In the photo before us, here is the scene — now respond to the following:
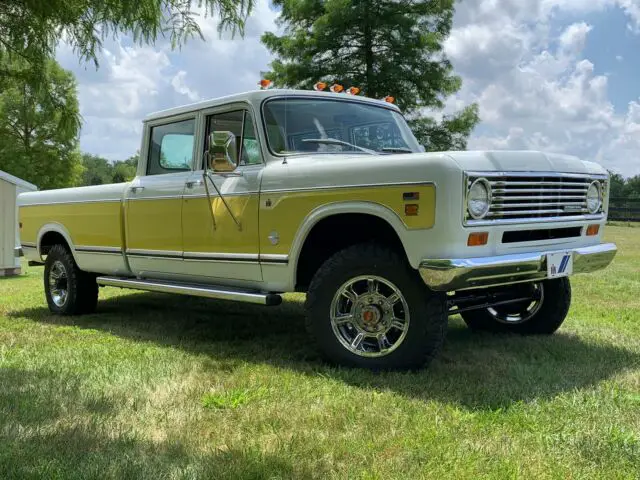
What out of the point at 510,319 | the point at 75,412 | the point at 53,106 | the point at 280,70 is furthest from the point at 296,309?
the point at 280,70

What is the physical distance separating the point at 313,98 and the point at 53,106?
9.35 ft

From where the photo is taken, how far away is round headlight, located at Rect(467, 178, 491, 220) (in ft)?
12.9

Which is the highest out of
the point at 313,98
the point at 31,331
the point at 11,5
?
the point at 11,5

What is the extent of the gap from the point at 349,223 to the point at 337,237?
252mm

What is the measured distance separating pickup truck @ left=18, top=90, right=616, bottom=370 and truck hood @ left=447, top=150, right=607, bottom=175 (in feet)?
0.05

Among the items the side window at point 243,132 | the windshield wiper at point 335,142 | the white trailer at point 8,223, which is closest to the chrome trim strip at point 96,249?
the side window at point 243,132

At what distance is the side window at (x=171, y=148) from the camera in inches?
231

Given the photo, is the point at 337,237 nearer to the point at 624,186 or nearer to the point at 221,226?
the point at 221,226

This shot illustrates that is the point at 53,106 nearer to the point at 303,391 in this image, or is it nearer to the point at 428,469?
the point at 303,391

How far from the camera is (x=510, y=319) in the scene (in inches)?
229

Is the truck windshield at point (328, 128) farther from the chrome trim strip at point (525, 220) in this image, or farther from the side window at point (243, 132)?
the chrome trim strip at point (525, 220)

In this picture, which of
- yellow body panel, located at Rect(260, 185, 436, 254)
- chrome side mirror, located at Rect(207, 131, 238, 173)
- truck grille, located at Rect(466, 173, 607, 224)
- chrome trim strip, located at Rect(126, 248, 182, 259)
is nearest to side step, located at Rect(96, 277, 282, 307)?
chrome trim strip, located at Rect(126, 248, 182, 259)

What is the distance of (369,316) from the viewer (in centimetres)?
438

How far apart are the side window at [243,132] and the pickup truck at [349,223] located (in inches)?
0.6
